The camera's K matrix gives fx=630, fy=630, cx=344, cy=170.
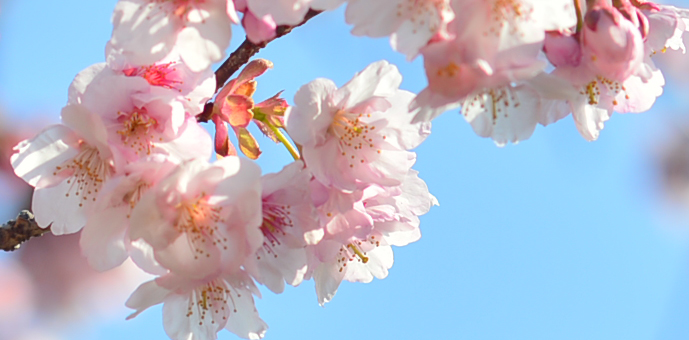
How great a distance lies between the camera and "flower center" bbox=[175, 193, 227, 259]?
4.20 feet

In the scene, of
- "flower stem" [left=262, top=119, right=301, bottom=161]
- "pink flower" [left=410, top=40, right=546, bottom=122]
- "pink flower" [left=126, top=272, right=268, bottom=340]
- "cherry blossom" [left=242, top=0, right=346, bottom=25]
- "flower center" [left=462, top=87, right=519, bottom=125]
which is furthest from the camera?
"flower stem" [left=262, top=119, right=301, bottom=161]

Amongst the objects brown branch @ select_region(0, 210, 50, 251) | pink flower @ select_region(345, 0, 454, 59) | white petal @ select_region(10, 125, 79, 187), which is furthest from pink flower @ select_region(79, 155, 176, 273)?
pink flower @ select_region(345, 0, 454, 59)

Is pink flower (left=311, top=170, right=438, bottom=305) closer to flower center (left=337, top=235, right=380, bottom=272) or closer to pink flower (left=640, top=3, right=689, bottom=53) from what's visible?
flower center (left=337, top=235, right=380, bottom=272)

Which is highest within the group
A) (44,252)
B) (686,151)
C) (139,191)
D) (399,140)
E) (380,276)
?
(139,191)

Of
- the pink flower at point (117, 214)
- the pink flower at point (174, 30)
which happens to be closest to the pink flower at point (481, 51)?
the pink flower at point (174, 30)

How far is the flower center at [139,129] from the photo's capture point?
1338mm

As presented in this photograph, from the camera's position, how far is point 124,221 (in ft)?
4.41

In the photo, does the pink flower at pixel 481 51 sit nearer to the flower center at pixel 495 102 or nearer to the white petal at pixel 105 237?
the flower center at pixel 495 102

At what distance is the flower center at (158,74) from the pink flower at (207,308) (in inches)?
17.9

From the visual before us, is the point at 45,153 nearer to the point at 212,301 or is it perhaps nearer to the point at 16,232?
the point at 16,232

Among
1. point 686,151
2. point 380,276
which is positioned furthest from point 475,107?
point 686,151

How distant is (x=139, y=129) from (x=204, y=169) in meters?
0.22

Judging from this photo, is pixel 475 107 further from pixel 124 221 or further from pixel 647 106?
pixel 124 221

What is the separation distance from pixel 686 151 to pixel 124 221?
5.28 metres
